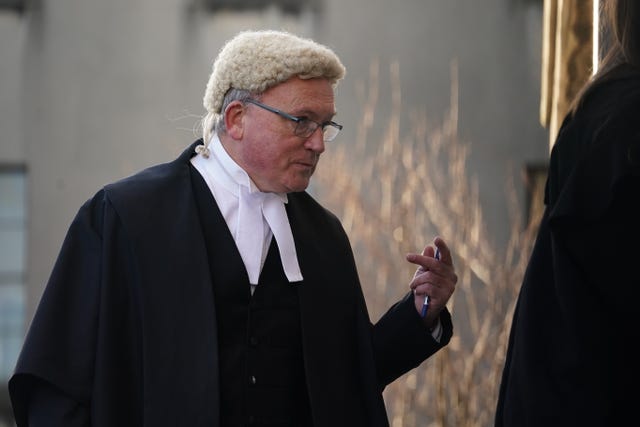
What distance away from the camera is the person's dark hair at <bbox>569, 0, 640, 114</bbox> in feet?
7.27

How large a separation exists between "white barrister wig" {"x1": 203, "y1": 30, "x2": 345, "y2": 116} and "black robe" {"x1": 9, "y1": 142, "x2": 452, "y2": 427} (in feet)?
0.78

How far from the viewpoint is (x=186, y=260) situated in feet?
10.4

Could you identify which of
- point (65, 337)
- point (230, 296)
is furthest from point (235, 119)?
point (65, 337)

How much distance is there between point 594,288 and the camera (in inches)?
87.1

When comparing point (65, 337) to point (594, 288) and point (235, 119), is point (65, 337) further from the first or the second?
point (594, 288)

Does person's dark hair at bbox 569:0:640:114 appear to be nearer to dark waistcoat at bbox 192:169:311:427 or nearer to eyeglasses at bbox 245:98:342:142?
eyeglasses at bbox 245:98:342:142

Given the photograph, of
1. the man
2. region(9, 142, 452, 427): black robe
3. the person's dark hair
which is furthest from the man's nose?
the person's dark hair

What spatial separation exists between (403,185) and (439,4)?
62.7 inches

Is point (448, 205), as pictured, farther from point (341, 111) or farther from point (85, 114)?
point (85, 114)

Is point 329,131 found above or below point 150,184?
above

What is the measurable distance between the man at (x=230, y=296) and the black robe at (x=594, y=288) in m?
1.00

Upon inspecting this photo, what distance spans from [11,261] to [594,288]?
779cm

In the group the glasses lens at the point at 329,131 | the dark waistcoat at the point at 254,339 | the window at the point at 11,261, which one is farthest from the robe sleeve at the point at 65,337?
the window at the point at 11,261

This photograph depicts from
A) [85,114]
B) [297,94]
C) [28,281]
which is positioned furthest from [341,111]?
[297,94]
